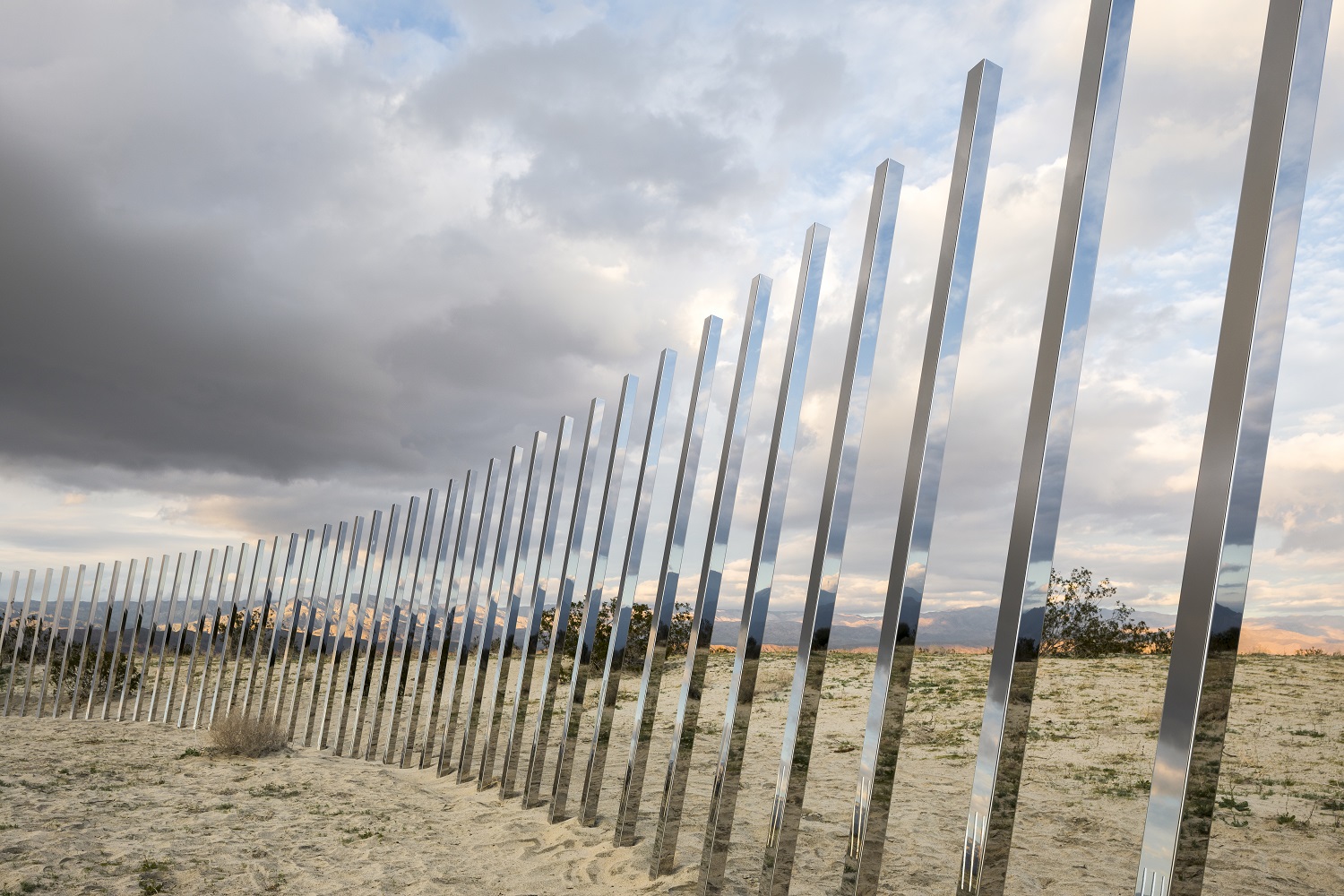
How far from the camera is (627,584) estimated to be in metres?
5.38

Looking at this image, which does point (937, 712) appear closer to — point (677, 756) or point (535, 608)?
point (535, 608)

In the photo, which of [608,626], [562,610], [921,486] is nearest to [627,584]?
[562,610]

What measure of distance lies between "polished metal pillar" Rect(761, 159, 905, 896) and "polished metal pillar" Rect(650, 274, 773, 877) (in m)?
0.81

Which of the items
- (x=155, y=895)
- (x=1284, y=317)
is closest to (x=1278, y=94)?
(x=1284, y=317)

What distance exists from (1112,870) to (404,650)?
6522 mm

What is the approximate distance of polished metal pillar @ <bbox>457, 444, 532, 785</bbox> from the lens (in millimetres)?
6914

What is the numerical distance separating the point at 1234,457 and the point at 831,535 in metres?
1.72

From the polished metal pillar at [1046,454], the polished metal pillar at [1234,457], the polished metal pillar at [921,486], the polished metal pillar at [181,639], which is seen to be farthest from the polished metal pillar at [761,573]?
the polished metal pillar at [181,639]

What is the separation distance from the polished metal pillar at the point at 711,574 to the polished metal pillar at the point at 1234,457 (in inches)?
96.8

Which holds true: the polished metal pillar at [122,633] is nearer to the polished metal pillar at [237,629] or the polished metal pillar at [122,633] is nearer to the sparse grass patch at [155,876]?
the polished metal pillar at [237,629]

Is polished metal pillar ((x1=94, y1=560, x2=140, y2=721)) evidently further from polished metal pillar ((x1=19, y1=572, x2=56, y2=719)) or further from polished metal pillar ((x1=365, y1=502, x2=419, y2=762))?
polished metal pillar ((x1=365, y1=502, x2=419, y2=762))

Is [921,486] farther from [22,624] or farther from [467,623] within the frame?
[22,624]

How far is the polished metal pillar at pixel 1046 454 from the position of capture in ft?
7.83

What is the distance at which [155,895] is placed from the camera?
160 inches
